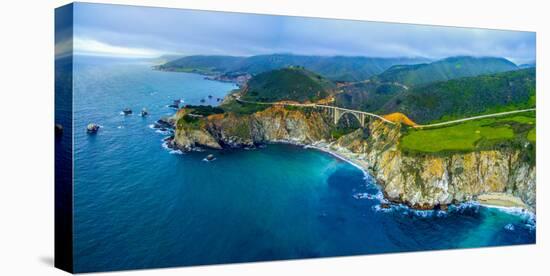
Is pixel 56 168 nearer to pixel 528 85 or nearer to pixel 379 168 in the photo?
pixel 379 168

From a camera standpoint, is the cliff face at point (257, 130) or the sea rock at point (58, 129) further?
the cliff face at point (257, 130)

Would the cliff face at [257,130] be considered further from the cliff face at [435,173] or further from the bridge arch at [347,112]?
the cliff face at [435,173]

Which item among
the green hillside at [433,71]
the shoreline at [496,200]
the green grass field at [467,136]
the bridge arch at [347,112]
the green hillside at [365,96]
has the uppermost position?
the green hillside at [433,71]

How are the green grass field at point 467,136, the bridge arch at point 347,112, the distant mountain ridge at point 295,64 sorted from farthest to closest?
1. the green grass field at point 467,136
2. the bridge arch at point 347,112
3. the distant mountain ridge at point 295,64

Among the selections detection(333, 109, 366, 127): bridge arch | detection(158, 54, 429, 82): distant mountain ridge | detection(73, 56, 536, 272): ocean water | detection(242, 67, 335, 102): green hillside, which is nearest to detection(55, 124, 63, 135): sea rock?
detection(73, 56, 536, 272): ocean water

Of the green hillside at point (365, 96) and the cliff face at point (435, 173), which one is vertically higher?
the green hillside at point (365, 96)

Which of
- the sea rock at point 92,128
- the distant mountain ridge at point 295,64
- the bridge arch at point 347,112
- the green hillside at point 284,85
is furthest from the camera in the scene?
the bridge arch at point 347,112

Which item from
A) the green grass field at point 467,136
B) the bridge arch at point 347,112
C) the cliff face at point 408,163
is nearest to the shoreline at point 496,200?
the cliff face at point 408,163

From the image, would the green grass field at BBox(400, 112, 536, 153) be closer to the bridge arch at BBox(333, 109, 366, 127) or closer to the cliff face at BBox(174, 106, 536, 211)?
the cliff face at BBox(174, 106, 536, 211)
